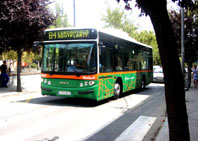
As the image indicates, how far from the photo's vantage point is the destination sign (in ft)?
29.4

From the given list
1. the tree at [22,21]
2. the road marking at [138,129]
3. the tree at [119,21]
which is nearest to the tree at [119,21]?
the tree at [119,21]

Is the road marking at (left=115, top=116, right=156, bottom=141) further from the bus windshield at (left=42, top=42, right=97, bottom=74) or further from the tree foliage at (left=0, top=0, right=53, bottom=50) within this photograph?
the tree foliage at (left=0, top=0, right=53, bottom=50)

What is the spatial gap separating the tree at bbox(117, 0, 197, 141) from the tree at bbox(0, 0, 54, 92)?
33.7 feet

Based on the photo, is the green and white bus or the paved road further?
the green and white bus

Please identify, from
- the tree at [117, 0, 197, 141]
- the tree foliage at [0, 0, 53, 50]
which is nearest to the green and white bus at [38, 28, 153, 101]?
the tree foliage at [0, 0, 53, 50]

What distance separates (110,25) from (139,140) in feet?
112

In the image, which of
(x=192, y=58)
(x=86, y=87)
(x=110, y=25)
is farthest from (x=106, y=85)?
(x=110, y=25)

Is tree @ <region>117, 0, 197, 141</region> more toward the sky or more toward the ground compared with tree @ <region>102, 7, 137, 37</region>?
more toward the ground

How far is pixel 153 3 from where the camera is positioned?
320 cm

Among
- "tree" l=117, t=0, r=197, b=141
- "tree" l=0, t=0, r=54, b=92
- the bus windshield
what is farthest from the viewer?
"tree" l=0, t=0, r=54, b=92

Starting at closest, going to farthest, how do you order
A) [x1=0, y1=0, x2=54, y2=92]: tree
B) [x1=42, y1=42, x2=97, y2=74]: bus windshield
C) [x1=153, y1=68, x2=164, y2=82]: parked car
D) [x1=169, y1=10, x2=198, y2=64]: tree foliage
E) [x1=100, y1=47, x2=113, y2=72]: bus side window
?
[x1=42, y1=42, x2=97, y2=74]: bus windshield
[x1=100, y1=47, x2=113, y2=72]: bus side window
[x1=0, y1=0, x2=54, y2=92]: tree
[x1=169, y1=10, x2=198, y2=64]: tree foliage
[x1=153, y1=68, x2=164, y2=82]: parked car

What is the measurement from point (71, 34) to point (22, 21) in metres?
4.55

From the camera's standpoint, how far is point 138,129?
234 inches

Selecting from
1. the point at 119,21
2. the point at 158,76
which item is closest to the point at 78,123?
the point at 158,76
